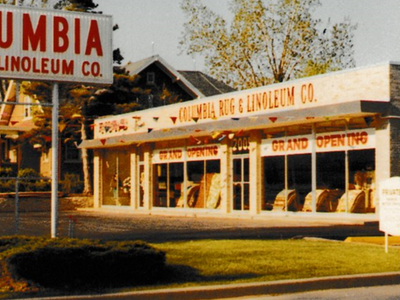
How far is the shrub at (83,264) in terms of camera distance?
427 inches

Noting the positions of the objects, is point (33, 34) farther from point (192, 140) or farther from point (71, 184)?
point (71, 184)

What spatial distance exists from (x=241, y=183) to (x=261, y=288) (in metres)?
19.8

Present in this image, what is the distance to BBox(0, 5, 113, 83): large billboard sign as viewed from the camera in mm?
14812

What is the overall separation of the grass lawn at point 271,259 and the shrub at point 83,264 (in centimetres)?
63

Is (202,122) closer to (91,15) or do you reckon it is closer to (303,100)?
(303,100)

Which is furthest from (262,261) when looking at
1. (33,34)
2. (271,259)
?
(33,34)

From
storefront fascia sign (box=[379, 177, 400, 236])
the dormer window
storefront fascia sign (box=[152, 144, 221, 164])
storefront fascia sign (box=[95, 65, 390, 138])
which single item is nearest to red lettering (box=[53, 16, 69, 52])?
storefront fascia sign (box=[379, 177, 400, 236])

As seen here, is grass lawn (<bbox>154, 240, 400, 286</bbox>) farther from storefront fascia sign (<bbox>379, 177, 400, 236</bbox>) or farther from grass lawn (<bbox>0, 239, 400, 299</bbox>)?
storefront fascia sign (<bbox>379, 177, 400, 236</bbox>)

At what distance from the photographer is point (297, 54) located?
168 feet

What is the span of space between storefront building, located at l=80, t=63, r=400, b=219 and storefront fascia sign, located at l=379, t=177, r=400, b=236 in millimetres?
8347

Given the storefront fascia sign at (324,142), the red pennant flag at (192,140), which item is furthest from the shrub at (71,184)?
the storefront fascia sign at (324,142)

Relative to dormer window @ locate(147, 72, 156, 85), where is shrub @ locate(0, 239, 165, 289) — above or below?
below

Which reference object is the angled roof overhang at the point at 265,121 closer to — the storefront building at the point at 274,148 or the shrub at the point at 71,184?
the storefront building at the point at 274,148

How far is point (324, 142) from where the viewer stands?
1029 inches
